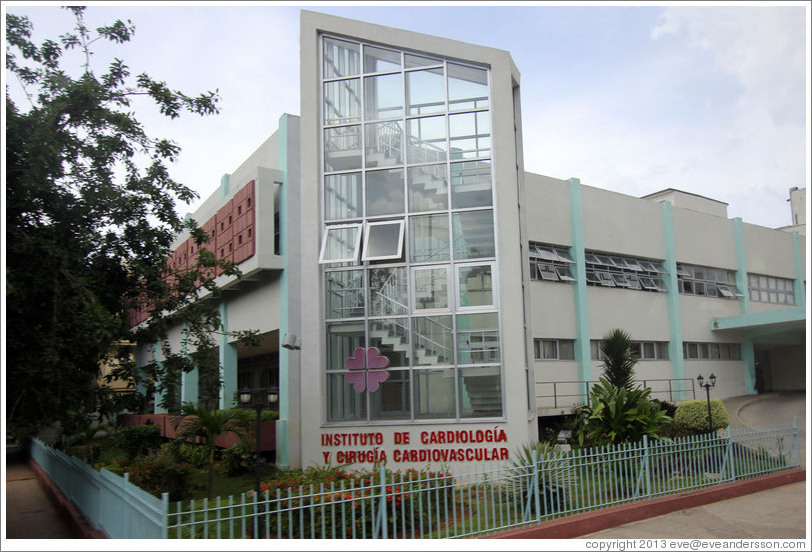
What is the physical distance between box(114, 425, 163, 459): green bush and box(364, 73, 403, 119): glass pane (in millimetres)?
13731

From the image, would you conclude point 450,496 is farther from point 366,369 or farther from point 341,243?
point 341,243

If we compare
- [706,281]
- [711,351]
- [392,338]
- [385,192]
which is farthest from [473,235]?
[711,351]

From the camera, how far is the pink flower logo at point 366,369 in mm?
15352

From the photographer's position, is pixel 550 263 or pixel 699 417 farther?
pixel 550 263

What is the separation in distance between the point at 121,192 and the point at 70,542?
17.3 ft

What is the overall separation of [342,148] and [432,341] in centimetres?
523

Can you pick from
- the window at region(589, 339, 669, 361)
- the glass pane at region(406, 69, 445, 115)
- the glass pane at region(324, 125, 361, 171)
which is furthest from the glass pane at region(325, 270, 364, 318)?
the window at region(589, 339, 669, 361)

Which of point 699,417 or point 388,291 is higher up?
point 388,291

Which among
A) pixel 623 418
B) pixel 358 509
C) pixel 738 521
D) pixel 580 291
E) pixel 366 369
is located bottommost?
pixel 738 521

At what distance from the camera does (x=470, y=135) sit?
16.2m

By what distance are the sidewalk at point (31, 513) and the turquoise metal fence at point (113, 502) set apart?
55 cm

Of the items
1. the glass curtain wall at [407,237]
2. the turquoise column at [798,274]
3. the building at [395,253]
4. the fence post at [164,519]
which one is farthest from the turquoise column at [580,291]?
the fence post at [164,519]

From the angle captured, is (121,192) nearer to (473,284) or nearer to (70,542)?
(70,542)

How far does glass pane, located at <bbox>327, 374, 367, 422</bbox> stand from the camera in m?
15.6
